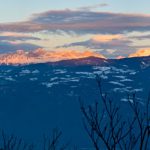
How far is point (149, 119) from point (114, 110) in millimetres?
1256

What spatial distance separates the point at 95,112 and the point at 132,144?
132 cm

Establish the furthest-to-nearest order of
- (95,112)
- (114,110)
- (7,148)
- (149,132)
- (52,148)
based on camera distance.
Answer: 1. (7,148)
2. (52,148)
3. (114,110)
4. (95,112)
5. (149,132)

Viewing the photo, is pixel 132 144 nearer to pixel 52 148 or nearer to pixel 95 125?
pixel 95 125

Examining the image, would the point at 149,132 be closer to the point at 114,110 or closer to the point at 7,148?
the point at 114,110

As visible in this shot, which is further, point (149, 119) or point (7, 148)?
point (7, 148)

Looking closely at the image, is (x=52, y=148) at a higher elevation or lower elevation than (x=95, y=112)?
lower

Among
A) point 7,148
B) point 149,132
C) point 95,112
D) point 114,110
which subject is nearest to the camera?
point 149,132

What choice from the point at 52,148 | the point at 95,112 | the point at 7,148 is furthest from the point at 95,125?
the point at 7,148

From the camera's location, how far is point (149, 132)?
48.0 feet

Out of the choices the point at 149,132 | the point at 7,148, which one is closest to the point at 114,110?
the point at 149,132

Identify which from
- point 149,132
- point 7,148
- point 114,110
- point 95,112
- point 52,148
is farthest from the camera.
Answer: point 7,148

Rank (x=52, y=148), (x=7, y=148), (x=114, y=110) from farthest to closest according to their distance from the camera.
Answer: (x=7, y=148), (x=52, y=148), (x=114, y=110)

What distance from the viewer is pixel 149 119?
1600 cm

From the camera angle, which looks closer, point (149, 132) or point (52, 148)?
point (149, 132)
